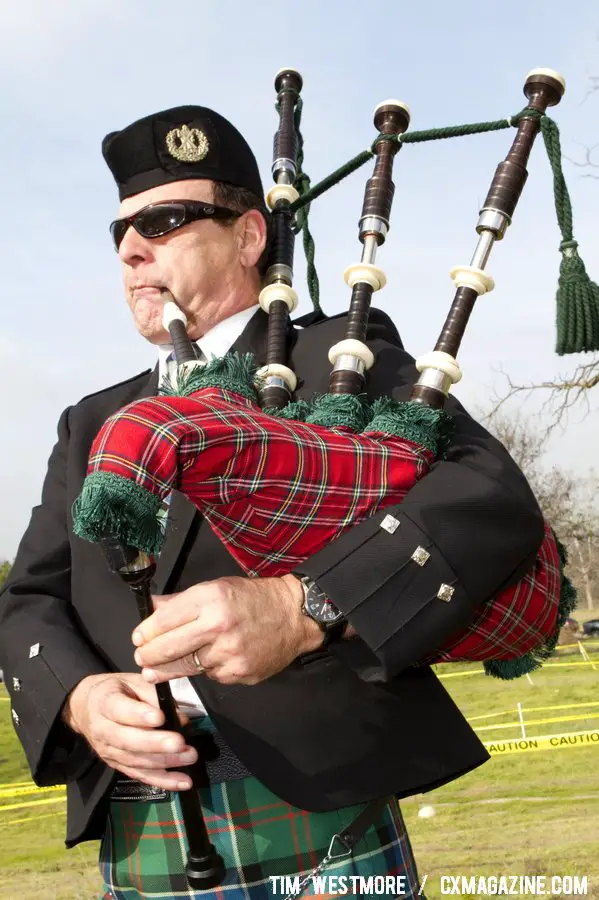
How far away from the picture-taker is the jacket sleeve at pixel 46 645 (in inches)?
79.0

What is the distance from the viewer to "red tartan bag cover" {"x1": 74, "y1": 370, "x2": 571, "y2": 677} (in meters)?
1.29

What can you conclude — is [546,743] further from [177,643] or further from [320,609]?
[177,643]

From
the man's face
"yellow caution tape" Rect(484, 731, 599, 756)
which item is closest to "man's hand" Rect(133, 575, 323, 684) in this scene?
the man's face

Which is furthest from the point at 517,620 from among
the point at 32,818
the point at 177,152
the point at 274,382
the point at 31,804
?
the point at 31,804

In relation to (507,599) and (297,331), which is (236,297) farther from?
(507,599)

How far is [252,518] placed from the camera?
153cm

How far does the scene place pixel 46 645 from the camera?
2.08 metres

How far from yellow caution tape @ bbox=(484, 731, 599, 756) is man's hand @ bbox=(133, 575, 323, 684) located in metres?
8.34

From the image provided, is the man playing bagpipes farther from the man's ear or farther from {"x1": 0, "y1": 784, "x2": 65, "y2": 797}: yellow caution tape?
{"x1": 0, "y1": 784, "x2": 65, "y2": 797}: yellow caution tape

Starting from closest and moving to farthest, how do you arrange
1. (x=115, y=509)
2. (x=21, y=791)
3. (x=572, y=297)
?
(x=115, y=509), (x=572, y=297), (x=21, y=791)

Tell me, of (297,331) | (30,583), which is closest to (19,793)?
→ (30,583)

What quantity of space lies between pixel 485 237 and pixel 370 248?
0.29m

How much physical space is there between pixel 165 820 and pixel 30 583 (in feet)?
2.38

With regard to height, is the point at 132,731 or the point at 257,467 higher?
the point at 257,467
